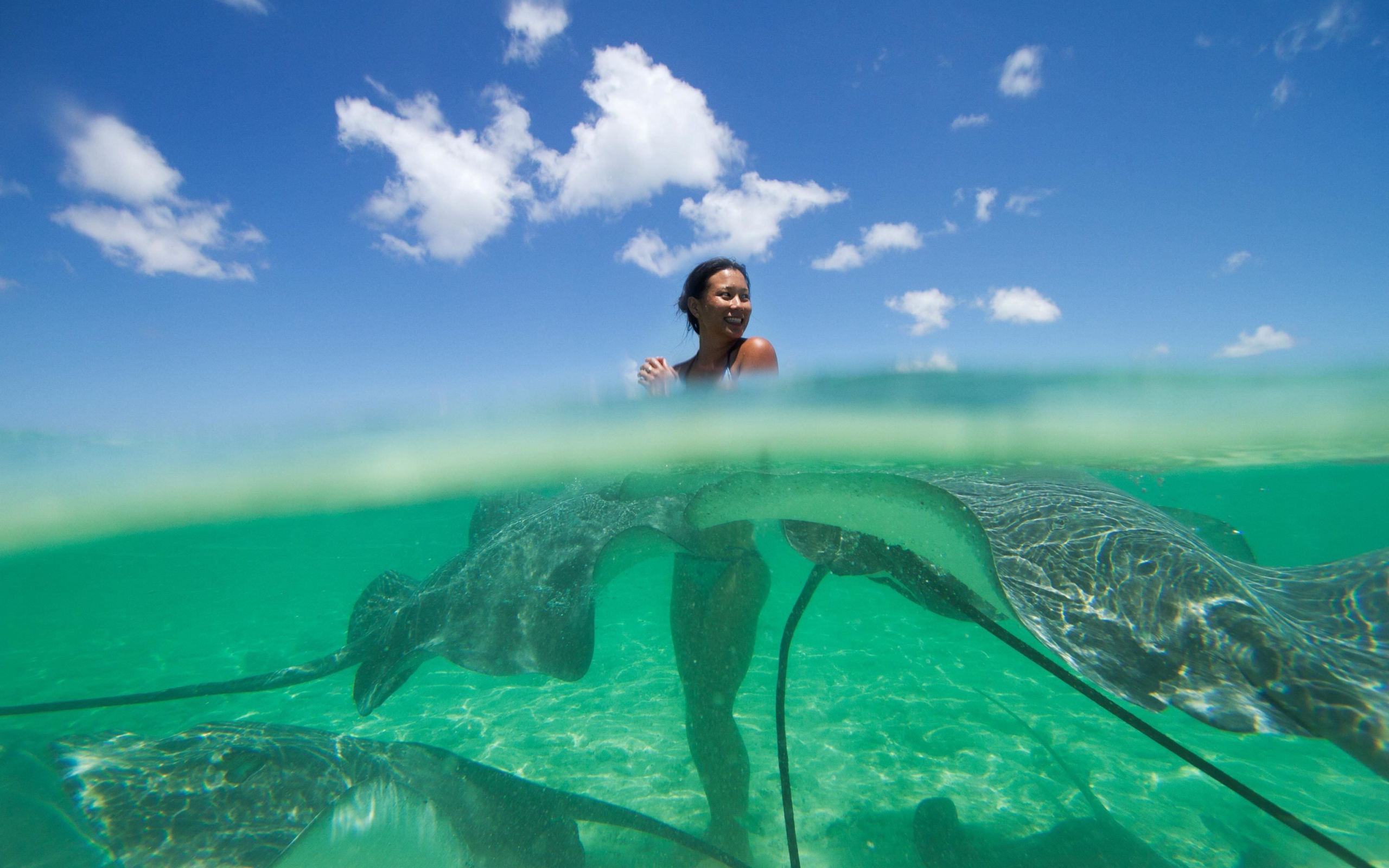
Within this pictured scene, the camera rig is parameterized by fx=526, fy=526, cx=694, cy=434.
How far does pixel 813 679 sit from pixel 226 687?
10.8 m

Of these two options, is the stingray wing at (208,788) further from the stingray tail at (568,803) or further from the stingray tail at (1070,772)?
the stingray tail at (1070,772)

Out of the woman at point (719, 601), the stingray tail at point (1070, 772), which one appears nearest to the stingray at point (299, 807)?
the woman at point (719, 601)

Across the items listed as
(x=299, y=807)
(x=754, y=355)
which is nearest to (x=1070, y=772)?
(x=754, y=355)

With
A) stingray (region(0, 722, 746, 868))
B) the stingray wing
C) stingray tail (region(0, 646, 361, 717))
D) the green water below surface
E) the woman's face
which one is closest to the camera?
stingray (region(0, 722, 746, 868))

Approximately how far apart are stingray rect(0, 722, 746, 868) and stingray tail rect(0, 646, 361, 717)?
334mm

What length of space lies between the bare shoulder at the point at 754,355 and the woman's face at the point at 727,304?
0.16 m

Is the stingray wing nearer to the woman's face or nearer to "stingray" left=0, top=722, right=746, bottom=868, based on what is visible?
"stingray" left=0, top=722, right=746, bottom=868

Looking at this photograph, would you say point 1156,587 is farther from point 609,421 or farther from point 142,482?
point 142,482

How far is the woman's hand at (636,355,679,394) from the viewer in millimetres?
4875

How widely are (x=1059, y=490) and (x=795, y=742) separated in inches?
252

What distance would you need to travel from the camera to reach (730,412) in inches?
281

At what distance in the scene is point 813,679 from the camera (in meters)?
12.3

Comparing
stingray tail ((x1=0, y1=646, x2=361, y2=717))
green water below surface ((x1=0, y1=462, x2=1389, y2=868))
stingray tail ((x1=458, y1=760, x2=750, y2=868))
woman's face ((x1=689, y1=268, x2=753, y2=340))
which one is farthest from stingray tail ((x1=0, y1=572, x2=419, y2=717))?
woman's face ((x1=689, y1=268, x2=753, y2=340))

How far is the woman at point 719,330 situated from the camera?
4.91 metres
